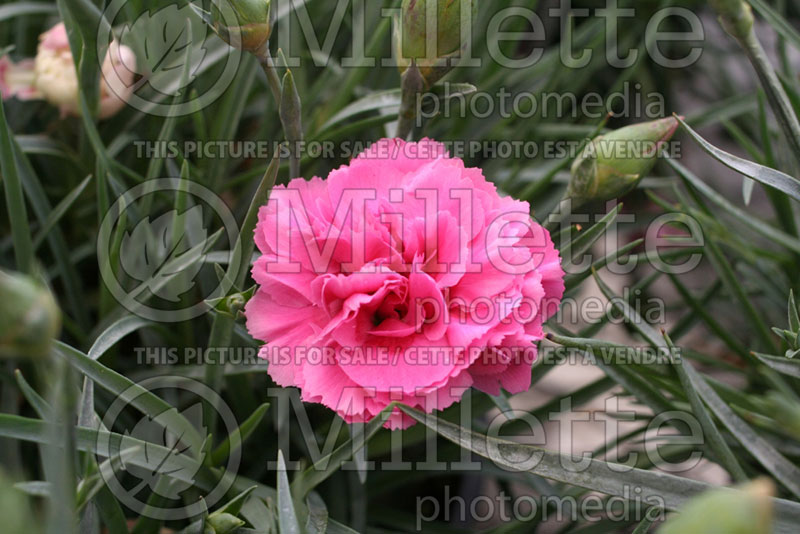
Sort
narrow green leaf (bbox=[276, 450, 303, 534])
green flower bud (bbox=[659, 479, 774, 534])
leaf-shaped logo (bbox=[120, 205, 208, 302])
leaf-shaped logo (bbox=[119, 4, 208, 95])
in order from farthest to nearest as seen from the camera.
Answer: leaf-shaped logo (bbox=[119, 4, 208, 95]), leaf-shaped logo (bbox=[120, 205, 208, 302]), narrow green leaf (bbox=[276, 450, 303, 534]), green flower bud (bbox=[659, 479, 774, 534])

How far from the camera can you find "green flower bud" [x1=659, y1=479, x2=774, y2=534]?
19cm

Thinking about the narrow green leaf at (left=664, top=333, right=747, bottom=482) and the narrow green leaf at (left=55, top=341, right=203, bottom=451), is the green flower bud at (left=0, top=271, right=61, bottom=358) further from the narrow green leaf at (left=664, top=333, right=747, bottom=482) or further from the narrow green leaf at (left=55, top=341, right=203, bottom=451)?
the narrow green leaf at (left=664, top=333, right=747, bottom=482)

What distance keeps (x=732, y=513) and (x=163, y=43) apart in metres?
0.51

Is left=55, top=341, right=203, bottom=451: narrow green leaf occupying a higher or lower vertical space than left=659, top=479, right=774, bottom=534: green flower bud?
higher

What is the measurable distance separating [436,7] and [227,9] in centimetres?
11

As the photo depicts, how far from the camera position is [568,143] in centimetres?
65

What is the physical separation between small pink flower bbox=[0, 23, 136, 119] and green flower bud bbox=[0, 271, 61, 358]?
13.5 inches

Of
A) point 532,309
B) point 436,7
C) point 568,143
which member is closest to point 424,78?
point 436,7

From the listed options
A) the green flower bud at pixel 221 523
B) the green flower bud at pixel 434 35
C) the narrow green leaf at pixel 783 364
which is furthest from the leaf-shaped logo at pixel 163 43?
the narrow green leaf at pixel 783 364

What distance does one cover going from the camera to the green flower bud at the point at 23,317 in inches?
8.7

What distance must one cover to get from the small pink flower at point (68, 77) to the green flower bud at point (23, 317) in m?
0.34

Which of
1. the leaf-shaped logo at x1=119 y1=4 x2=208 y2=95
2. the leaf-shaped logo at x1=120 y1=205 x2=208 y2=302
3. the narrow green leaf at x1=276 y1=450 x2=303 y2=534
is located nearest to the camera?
the narrow green leaf at x1=276 y1=450 x2=303 y2=534

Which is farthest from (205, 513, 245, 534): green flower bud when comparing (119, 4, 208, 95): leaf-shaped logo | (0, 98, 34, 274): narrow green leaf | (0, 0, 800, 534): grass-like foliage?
(119, 4, 208, 95): leaf-shaped logo

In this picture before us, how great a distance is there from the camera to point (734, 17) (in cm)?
A: 39
